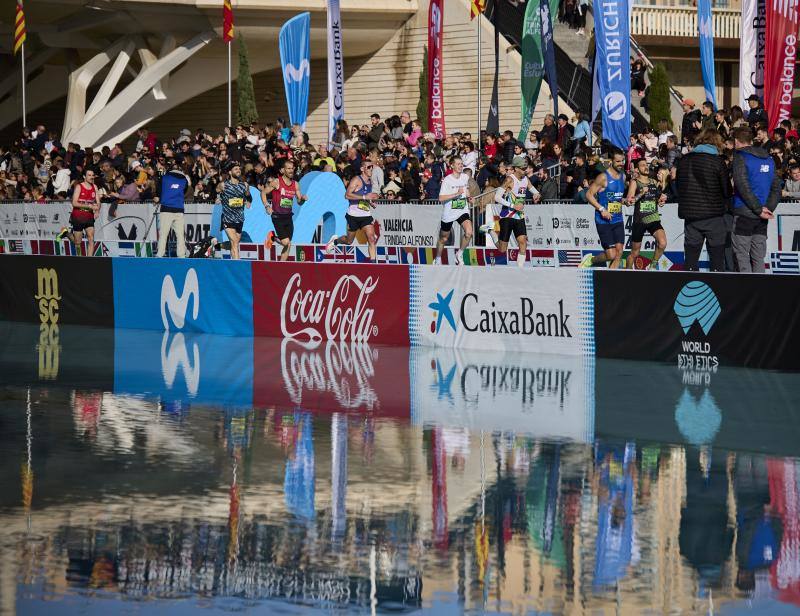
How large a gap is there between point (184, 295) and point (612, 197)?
6011 mm

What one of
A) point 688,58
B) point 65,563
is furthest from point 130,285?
point 688,58

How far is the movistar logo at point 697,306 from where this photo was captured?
15125 millimetres

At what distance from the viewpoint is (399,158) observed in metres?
29.1

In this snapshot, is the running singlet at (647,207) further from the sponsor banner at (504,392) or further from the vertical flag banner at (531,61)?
the vertical flag banner at (531,61)

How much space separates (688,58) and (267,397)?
3157 cm

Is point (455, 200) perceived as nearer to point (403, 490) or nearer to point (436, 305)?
point (436, 305)

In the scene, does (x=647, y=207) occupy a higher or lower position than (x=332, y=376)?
higher

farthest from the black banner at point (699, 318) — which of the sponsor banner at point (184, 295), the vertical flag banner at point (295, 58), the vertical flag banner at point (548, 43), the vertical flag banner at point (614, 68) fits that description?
the vertical flag banner at point (295, 58)

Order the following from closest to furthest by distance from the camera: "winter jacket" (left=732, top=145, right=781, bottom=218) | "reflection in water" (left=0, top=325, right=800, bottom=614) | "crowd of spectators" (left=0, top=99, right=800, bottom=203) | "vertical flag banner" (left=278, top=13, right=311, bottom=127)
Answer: "reflection in water" (left=0, top=325, right=800, bottom=614) < "winter jacket" (left=732, top=145, right=781, bottom=218) < "crowd of spectators" (left=0, top=99, right=800, bottom=203) < "vertical flag banner" (left=278, top=13, right=311, bottom=127)

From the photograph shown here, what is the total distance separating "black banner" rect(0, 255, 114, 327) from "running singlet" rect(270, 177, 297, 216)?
3.35m

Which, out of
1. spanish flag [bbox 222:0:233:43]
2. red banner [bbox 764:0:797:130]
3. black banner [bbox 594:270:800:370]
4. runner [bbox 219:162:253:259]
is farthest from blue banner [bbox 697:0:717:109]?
black banner [bbox 594:270:800:370]

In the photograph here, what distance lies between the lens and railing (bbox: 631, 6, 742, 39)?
4050cm

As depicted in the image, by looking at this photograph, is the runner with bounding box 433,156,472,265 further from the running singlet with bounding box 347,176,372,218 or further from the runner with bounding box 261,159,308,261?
the runner with bounding box 261,159,308,261

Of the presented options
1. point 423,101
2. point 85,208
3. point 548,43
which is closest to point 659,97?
point 548,43
